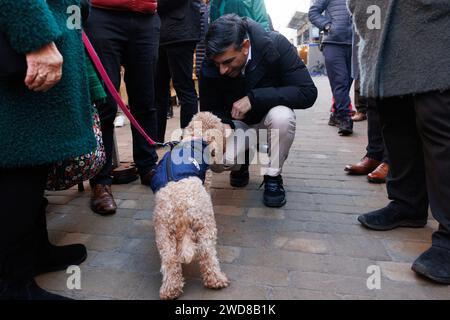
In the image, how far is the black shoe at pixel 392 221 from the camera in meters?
2.24

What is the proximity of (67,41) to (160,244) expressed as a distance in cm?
100

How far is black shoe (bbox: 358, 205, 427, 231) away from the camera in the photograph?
2.24 metres

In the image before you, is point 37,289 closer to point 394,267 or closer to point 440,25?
point 394,267

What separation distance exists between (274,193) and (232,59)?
1036mm

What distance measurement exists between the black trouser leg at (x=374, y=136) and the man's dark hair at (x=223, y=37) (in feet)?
4.60

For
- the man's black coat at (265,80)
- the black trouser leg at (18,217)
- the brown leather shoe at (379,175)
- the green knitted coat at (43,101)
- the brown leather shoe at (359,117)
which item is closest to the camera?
the green knitted coat at (43,101)

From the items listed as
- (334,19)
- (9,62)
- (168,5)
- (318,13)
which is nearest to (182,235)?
(9,62)

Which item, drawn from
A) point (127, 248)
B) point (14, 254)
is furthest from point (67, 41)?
point (127, 248)

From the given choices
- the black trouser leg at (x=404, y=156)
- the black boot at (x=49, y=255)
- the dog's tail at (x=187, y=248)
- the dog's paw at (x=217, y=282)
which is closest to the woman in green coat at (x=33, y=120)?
→ the black boot at (x=49, y=255)

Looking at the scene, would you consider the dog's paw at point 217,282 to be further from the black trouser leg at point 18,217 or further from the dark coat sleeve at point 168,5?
the dark coat sleeve at point 168,5

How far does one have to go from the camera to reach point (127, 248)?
2119mm

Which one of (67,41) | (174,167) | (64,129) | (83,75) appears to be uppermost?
(67,41)

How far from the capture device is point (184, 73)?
350cm

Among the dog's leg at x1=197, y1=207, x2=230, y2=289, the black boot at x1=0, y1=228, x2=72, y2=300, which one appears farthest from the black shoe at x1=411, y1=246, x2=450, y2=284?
the black boot at x1=0, y1=228, x2=72, y2=300
